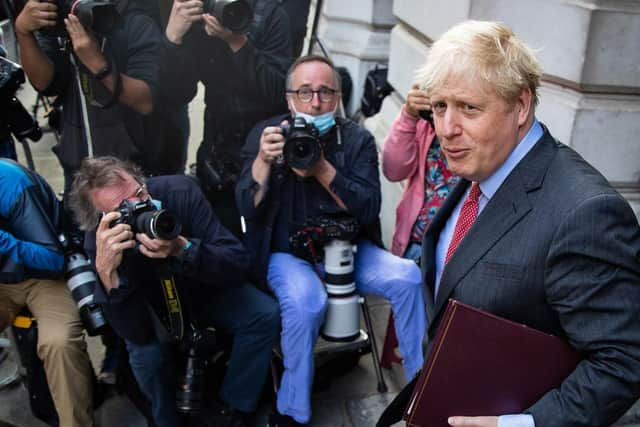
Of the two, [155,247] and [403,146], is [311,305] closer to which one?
[155,247]

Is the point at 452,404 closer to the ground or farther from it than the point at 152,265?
farther from it

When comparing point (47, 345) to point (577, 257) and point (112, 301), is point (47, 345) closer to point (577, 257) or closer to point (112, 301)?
point (112, 301)

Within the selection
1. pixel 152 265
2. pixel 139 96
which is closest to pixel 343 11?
pixel 139 96

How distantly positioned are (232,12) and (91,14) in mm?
661

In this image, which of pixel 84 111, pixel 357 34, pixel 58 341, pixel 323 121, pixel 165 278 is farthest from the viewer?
pixel 357 34

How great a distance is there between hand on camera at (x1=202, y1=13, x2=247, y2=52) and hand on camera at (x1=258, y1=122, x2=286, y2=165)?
65cm

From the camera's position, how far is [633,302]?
4.42 ft

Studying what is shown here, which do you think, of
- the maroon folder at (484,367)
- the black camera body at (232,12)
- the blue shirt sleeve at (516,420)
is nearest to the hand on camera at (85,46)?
the black camera body at (232,12)

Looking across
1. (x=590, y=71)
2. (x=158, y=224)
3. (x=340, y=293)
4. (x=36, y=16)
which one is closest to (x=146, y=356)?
(x=158, y=224)

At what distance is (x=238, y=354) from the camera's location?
2.99 m

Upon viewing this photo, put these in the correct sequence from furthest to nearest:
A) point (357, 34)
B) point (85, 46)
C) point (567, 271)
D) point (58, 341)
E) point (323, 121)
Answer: point (357, 34)
point (323, 121)
point (85, 46)
point (58, 341)
point (567, 271)

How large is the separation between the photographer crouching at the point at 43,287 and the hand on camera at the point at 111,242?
50 centimetres

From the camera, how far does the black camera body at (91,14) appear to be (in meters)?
2.85

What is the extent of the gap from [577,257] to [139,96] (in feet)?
8.34
